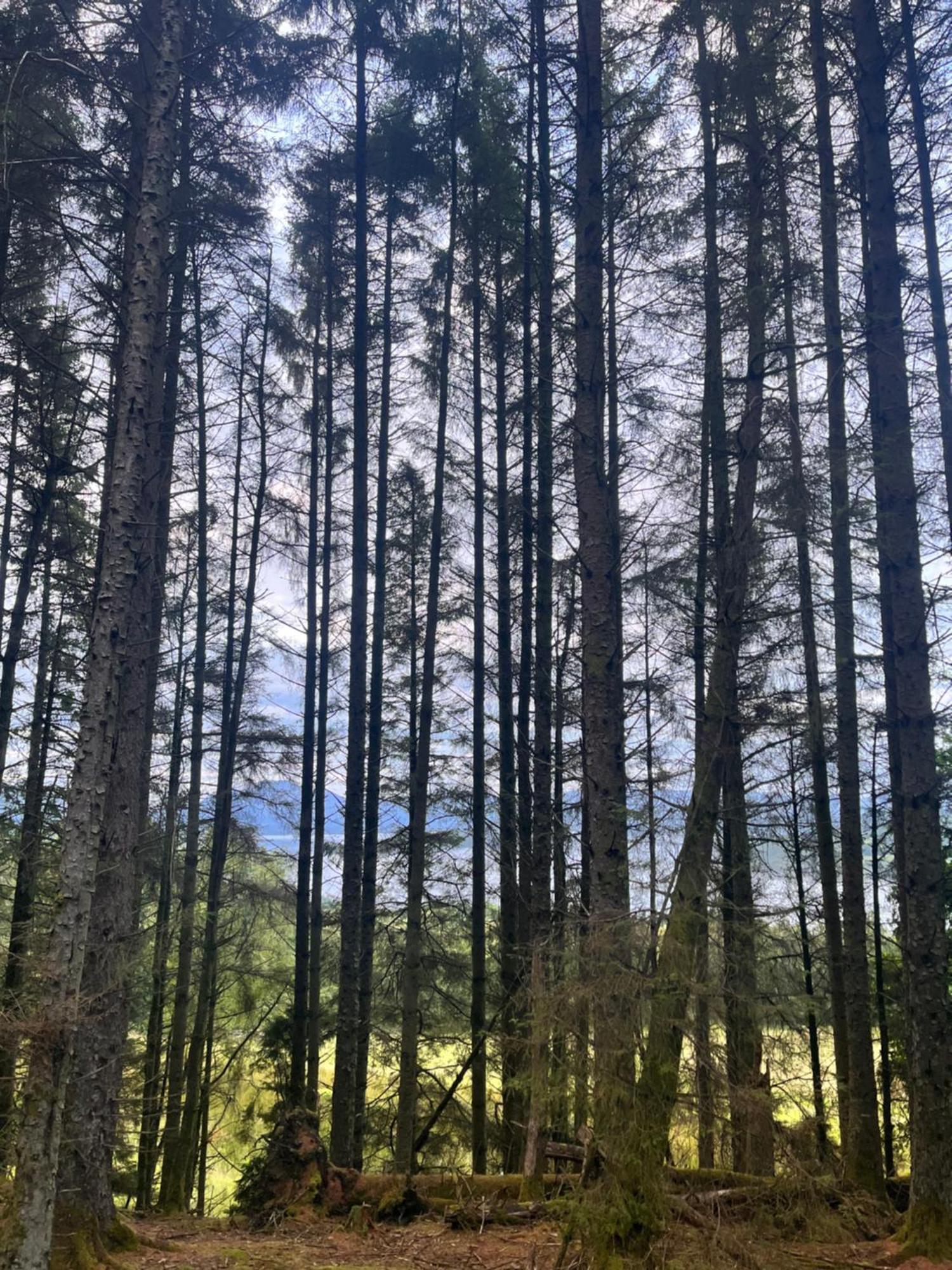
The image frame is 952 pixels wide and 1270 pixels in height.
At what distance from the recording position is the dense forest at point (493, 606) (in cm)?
576

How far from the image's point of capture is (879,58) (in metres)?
8.16

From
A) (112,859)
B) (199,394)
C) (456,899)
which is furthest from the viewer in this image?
(456,899)

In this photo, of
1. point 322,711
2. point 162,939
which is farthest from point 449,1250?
point 322,711

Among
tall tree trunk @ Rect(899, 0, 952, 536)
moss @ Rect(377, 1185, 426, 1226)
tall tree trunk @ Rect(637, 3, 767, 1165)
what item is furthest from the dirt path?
tall tree trunk @ Rect(899, 0, 952, 536)

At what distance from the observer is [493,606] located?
531 inches

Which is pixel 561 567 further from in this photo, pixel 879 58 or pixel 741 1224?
pixel 741 1224

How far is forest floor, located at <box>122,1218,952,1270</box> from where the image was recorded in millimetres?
4766

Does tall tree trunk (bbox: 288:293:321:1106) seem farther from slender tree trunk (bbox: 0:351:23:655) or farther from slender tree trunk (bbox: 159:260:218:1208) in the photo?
slender tree trunk (bbox: 0:351:23:655)

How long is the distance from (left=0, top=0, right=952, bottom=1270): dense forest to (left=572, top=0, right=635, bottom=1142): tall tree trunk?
0.14 feet

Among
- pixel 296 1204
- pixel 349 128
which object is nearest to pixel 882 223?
pixel 349 128

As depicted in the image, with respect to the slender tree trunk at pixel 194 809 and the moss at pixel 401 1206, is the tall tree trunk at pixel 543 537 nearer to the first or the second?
the moss at pixel 401 1206

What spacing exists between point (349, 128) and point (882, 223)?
343 inches

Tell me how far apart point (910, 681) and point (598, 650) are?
2.83 meters

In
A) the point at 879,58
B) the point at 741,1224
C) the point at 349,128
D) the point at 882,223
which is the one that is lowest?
the point at 741,1224
